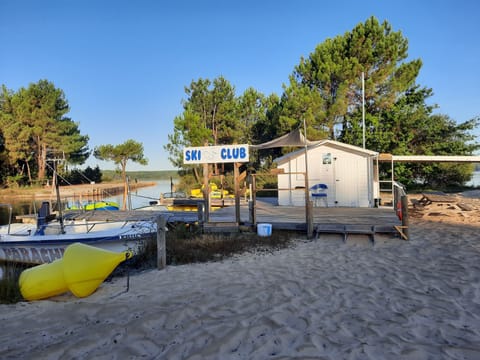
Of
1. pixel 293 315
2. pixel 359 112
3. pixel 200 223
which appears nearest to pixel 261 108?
pixel 359 112

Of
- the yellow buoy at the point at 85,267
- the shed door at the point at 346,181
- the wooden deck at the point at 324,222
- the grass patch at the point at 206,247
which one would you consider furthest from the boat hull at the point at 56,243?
the shed door at the point at 346,181

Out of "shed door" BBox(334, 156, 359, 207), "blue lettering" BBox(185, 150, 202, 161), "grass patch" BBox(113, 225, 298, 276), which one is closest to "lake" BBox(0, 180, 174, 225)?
"blue lettering" BBox(185, 150, 202, 161)

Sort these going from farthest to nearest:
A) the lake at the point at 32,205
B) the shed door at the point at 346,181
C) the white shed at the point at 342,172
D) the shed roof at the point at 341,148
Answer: the lake at the point at 32,205 → the shed door at the point at 346,181 → the white shed at the point at 342,172 → the shed roof at the point at 341,148

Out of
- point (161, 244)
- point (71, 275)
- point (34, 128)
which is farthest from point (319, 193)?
point (34, 128)

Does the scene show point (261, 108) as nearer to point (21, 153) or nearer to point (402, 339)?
point (21, 153)

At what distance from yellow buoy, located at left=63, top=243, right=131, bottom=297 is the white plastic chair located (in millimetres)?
9966

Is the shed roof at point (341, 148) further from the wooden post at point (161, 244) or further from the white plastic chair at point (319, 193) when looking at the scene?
the wooden post at point (161, 244)

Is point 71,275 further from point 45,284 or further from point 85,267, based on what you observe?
point 45,284

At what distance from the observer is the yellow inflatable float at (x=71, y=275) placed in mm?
4859

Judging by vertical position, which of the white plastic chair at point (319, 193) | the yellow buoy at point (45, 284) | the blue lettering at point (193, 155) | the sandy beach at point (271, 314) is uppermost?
the blue lettering at point (193, 155)

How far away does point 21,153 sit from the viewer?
123 feet

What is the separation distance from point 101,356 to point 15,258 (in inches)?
341

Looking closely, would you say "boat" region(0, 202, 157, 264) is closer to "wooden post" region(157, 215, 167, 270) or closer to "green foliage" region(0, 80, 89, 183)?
"wooden post" region(157, 215, 167, 270)

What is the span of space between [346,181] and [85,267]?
11050 mm
